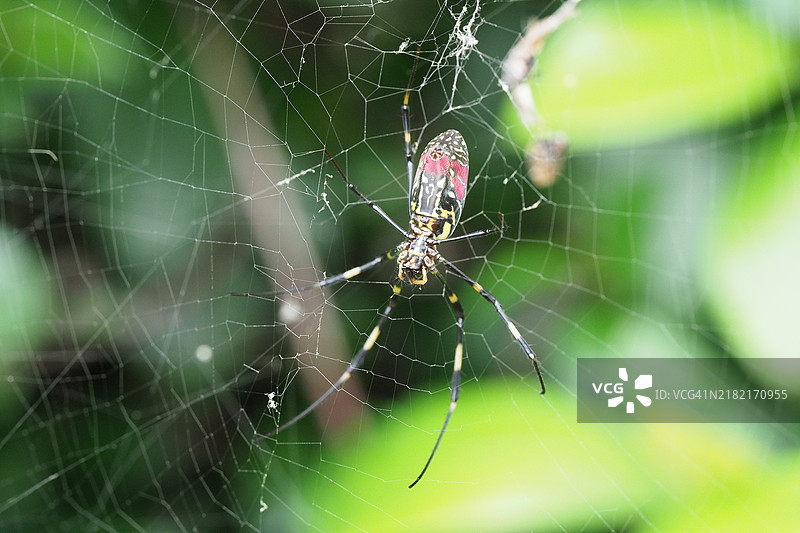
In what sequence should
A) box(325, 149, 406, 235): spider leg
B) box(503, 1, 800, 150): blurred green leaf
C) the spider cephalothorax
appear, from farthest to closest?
1. the spider cephalothorax
2. box(325, 149, 406, 235): spider leg
3. box(503, 1, 800, 150): blurred green leaf

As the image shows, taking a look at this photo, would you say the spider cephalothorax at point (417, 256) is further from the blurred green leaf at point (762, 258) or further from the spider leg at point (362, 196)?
the blurred green leaf at point (762, 258)

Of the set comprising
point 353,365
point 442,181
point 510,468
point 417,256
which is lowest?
point 510,468

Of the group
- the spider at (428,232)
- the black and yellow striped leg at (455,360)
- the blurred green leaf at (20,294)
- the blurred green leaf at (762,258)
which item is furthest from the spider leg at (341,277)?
the blurred green leaf at (762,258)


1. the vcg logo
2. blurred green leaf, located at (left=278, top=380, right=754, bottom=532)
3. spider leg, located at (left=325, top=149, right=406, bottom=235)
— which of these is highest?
spider leg, located at (left=325, top=149, right=406, bottom=235)

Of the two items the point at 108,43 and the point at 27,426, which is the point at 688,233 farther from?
the point at 27,426

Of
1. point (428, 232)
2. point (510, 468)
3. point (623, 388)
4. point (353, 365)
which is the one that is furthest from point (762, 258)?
point (353, 365)

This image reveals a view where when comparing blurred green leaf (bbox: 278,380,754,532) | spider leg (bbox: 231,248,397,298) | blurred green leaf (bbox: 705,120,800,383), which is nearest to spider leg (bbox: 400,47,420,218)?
spider leg (bbox: 231,248,397,298)

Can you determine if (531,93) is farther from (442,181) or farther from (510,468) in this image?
(510,468)

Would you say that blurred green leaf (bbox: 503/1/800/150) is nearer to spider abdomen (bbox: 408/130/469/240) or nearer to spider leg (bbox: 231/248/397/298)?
spider abdomen (bbox: 408/130/469/240)
